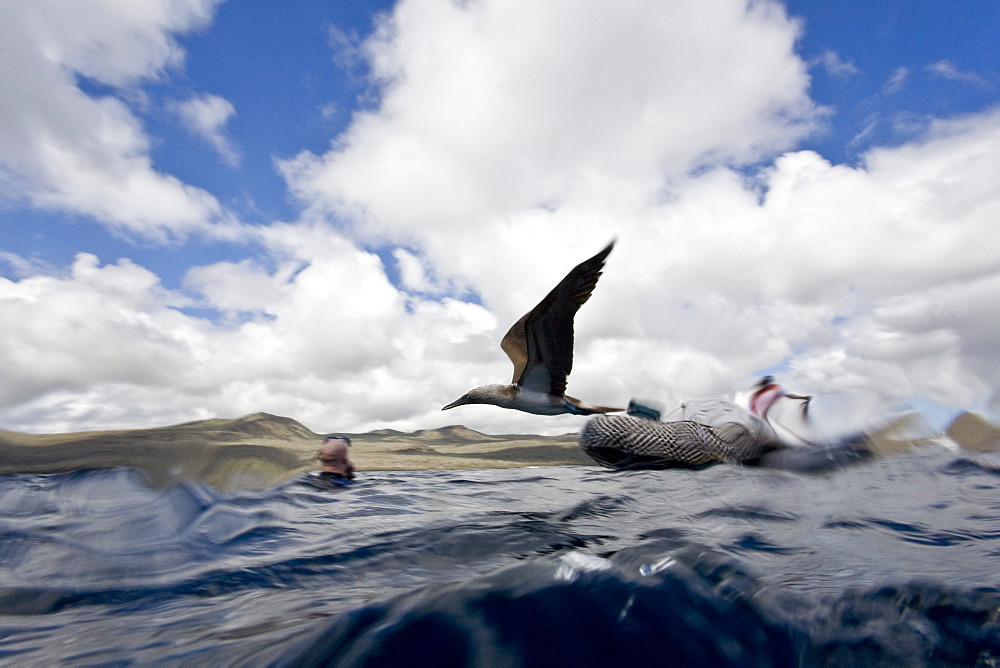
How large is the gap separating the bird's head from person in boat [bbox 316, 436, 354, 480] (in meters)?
3.14

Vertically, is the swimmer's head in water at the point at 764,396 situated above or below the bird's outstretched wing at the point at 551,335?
below

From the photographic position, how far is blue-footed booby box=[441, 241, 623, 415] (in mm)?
5934

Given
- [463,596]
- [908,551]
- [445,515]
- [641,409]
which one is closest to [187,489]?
[445,515]

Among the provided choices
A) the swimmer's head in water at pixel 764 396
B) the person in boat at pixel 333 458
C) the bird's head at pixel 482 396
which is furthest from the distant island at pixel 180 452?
the swimmer's head in water at pixel 764 396

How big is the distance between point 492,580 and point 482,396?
24.2 feet

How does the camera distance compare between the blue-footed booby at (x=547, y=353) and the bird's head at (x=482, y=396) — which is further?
the bird's head at (x=482, y=396)

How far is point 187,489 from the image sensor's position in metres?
3.32

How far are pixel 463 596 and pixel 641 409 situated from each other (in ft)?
23.4

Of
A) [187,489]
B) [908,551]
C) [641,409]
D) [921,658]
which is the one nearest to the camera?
[921,658]

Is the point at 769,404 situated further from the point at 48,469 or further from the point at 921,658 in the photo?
the point at 48,469

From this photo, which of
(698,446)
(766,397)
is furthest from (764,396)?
(698,446)

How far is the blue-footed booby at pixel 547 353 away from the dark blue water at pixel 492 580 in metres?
2.81

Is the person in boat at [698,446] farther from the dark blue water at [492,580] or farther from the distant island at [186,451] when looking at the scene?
the distant island at [186,451]

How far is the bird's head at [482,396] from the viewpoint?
341 inches
